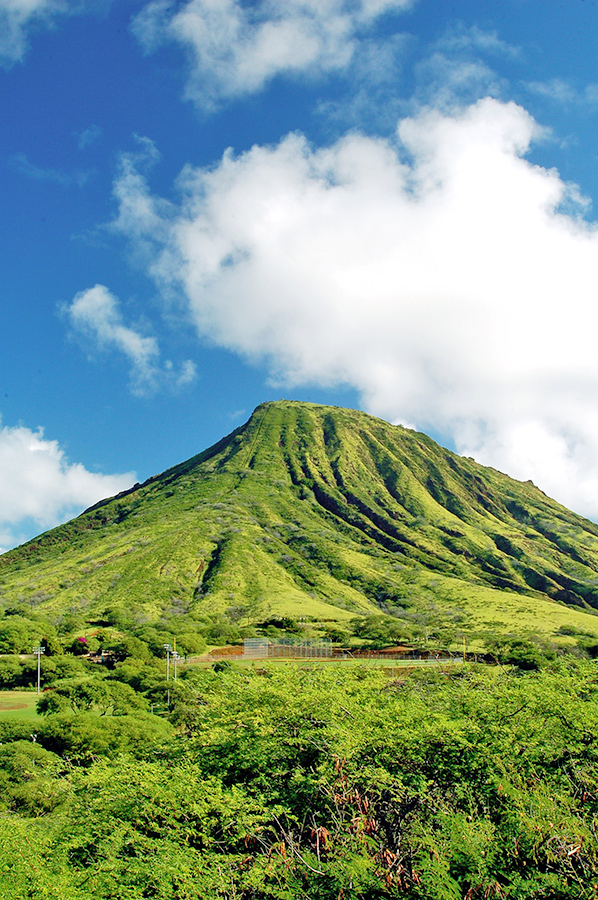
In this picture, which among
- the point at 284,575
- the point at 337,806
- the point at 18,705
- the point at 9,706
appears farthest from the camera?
the point at 284,575

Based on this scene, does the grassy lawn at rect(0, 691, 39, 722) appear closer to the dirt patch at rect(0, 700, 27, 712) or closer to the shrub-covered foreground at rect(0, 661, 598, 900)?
the dirt patch at rect(0, 700, 27, 712)

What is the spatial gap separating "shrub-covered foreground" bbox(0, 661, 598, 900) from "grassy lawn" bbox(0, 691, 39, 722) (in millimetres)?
29633

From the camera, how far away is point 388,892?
15258mm

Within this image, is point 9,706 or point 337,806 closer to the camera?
point 337,806

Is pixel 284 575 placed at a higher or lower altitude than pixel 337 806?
higher

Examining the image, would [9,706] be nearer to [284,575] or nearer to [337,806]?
[337,806]

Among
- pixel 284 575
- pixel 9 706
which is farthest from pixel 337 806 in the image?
pixel 284 575

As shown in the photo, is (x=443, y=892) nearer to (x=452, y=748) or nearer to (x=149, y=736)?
(x=452, y=748)

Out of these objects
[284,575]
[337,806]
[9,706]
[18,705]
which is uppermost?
[284,575]

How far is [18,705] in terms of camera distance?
6278 centimetres

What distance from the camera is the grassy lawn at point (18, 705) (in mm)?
55222

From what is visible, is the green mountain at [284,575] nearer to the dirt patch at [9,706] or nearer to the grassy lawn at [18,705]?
the grassy lawn at [18,705]

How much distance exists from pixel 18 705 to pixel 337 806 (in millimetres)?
55012

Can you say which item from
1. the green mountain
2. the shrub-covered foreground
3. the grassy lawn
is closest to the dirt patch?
the grassy lawn
